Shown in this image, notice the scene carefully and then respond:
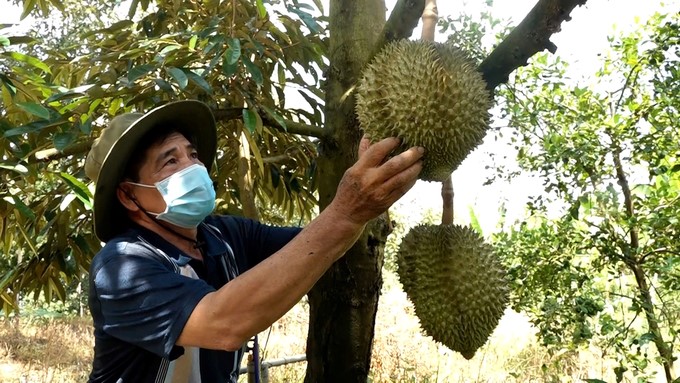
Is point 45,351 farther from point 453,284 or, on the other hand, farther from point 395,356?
point 453,284

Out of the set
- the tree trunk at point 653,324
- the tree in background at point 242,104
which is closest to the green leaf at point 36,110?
the tree in background at point 242,104

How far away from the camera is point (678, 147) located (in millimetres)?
3004

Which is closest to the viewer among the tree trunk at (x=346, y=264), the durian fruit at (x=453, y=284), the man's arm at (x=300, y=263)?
the man's arm at (x=300, y=263)

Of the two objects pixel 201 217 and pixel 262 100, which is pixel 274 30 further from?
pixel 201 217

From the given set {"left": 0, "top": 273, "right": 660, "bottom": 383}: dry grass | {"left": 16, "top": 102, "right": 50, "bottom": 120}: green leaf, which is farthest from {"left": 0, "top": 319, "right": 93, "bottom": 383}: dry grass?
{"left": 16, "top": 102, "right": 50, "bottom": 120}: green leaf

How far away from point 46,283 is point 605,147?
268 cm

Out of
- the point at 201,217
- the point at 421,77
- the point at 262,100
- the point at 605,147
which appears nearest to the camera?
the point at 421,77

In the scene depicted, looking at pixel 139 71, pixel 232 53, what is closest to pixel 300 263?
pixel 232 53

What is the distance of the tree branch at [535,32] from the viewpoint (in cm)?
110

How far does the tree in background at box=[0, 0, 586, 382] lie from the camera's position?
155cm

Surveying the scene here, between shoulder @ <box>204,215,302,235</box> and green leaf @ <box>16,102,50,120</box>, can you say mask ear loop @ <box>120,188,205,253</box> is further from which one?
green leaf @ <box>16,102,50,120</box>

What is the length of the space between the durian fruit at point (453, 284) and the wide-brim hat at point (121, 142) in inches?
24.1

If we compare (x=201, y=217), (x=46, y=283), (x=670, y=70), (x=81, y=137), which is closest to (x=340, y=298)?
(x=201, y=217)

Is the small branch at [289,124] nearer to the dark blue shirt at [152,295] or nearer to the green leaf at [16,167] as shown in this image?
the dark blue shirt at [152,295]
